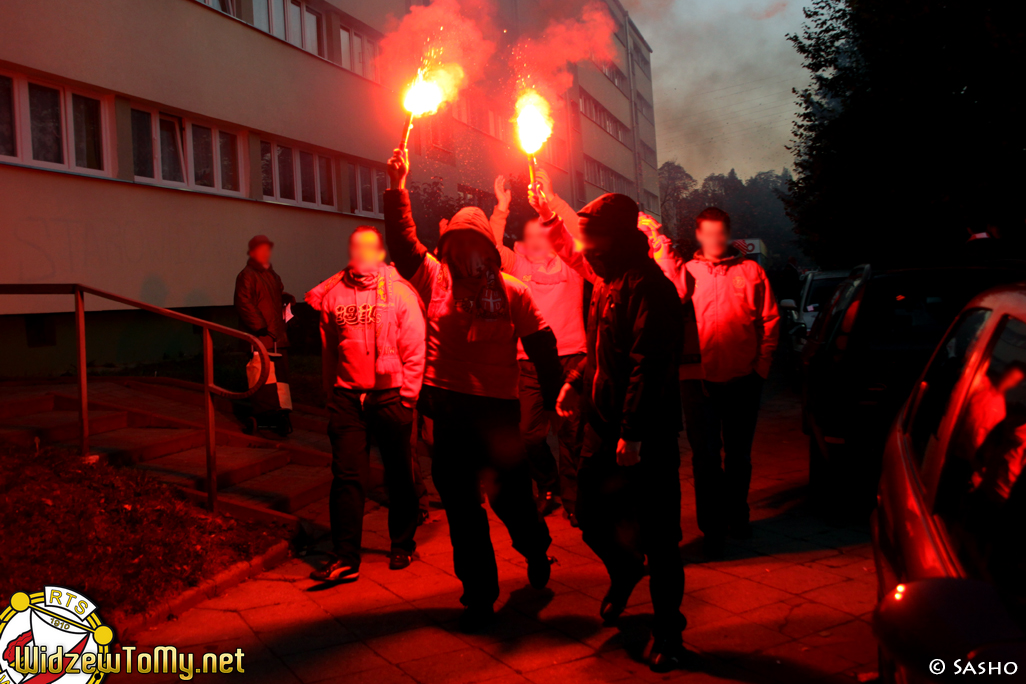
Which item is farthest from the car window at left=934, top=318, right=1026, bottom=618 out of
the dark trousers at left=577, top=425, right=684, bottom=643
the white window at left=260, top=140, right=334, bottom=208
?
the white window at left=260, top=140, right=334, bottom=208

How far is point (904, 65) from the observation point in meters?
15.6

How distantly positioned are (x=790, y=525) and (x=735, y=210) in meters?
133

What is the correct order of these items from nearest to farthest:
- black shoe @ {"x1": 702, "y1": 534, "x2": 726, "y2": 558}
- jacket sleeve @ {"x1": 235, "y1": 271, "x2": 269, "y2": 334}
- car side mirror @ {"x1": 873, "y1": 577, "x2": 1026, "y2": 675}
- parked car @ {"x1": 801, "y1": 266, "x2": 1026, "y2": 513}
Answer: car side mirror @ {"x1": 873, "y1": 577, "x2": 1026, "y2": 675}, black shoe @ {"x1": 702, "y1": 534, "x2": 726, "y2": 558}, parked car @ {"x1": 801, "y1": 266, "x2": 1026, "y2": 513}, jacket sleeve @ {"x1": 235, "y1": 271, "x2": 269, "y2": 334}

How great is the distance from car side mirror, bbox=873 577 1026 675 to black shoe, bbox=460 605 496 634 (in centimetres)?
269

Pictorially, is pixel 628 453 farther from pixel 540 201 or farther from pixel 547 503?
pixel 547 503

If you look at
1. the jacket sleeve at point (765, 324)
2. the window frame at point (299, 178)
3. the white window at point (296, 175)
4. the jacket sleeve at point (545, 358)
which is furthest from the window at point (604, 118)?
the jacket sleeve at point (545, 358)

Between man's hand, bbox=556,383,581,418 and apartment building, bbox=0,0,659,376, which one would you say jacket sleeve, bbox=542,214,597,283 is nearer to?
man's hand, bbox=556,383,581,418

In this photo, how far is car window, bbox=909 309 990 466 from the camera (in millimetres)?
2613

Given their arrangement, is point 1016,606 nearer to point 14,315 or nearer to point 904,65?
point 14,315

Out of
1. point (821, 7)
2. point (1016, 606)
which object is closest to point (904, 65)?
point (821, 7)

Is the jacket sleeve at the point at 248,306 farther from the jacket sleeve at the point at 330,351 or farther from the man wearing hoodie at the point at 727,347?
the man wearing hoodie at the point at 727,347

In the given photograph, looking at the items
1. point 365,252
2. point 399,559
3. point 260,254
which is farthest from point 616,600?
point 260,254

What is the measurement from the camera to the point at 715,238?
17.1 ft

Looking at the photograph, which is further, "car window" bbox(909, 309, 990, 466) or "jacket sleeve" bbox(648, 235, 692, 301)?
"jacket sleeve" bbox(648, 235, 692, 301)
